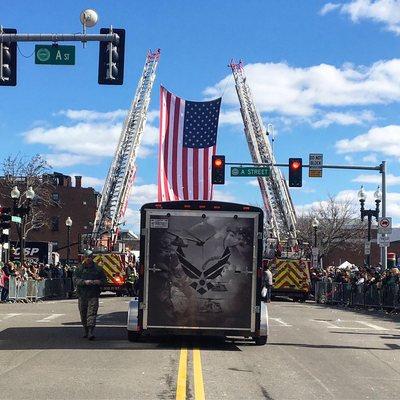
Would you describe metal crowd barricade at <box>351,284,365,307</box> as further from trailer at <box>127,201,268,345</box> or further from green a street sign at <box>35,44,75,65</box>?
green a street sign at <box>35,44,75,65</box>

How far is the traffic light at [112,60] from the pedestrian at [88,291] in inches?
151

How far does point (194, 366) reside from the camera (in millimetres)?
10258

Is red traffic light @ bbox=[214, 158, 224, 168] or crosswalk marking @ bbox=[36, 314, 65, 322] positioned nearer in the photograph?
crosswalk marking @ bbox=[36, 314, 65, 322]

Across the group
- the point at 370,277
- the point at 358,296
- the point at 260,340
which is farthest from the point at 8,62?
the point at 370,277

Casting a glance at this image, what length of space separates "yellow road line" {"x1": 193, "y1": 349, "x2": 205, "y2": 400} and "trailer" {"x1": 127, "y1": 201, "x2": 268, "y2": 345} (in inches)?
32.9

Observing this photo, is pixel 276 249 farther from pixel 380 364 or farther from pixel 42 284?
pixel 380 364

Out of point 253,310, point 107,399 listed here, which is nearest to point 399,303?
point 253,310

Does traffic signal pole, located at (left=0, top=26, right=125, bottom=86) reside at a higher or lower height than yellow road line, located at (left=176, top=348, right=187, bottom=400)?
higher

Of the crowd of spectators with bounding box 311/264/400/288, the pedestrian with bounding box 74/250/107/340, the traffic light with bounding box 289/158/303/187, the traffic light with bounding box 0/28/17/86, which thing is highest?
the traffic light with bounding box 0/28/17/86

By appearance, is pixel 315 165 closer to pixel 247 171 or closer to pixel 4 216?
pixel 247 171

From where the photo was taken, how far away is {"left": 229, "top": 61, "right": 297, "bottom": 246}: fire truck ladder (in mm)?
47097

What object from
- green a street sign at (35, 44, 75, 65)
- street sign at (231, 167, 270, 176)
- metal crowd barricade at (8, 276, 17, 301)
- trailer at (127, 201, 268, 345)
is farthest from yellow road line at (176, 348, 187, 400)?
street sign at (231, 167, 270, 176)

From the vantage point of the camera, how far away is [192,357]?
11.3 meters

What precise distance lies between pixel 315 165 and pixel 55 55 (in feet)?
50.3
